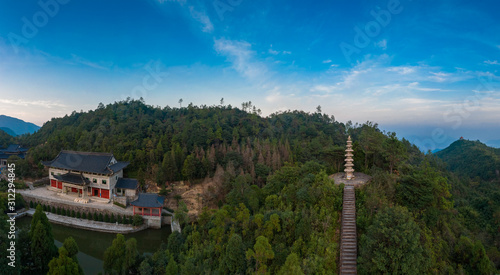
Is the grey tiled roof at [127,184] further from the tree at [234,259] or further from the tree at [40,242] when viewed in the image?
the tree at [234,259]

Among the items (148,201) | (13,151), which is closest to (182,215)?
(148,201)

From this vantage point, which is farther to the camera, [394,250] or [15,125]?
[15,125]

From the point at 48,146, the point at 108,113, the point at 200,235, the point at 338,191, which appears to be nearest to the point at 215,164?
the point at 200,235

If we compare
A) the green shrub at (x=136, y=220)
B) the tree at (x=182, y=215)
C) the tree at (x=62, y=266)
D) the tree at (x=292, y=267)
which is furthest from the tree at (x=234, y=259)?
the green shrub at (x=136, y=220)

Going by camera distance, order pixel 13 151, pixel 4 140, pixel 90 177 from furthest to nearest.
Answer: pixel 4 140 → pixel 13 151 → pixel 90 177

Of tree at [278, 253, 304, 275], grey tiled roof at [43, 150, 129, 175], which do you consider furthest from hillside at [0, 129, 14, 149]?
tree at [278, 253, 304, 275]

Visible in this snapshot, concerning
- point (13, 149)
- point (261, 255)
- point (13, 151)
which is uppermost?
point (13, 149)

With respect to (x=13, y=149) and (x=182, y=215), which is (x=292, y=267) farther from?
(x=13, y=149)
